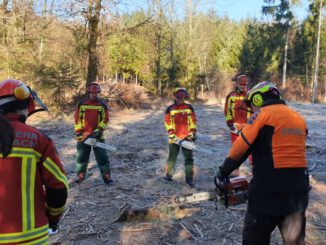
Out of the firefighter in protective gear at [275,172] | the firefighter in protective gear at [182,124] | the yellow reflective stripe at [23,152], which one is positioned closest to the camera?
the yellow reflective stripe at [23,152]

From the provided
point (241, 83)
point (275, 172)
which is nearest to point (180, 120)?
point (241, 83)

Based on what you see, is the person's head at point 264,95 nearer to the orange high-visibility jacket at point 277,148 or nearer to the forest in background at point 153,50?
the orange high-visibility jacket at point 277,148

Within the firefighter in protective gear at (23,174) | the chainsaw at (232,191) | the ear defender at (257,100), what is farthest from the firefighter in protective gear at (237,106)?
the firefighter in protective gear at (23,174)

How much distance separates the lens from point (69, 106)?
19109 millimetres

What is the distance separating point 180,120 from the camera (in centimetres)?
727

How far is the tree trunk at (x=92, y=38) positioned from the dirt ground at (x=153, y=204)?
6.49 metres

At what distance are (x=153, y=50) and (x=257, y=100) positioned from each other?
2922 cm

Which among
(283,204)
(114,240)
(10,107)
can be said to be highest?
(10,107)

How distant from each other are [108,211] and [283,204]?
3.32 meters

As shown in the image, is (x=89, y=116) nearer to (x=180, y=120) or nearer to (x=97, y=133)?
(x=97, y=133)

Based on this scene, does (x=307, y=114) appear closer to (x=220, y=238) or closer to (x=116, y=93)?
(x=116, y=93)

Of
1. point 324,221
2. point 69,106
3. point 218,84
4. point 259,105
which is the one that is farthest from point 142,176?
point 218,84

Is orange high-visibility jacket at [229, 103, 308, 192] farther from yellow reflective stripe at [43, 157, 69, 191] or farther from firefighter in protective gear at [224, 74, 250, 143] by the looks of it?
firefighter in protective gear at [224, 74, 250, 143]

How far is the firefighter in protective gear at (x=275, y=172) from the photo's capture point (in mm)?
3123
